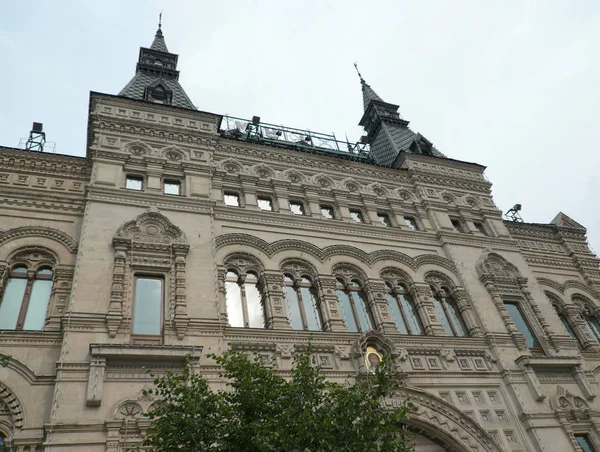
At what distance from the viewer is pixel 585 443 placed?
16938mm

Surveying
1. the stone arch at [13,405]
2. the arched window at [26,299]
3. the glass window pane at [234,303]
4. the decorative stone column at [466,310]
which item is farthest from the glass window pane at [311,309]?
the stone arch at [13,405]

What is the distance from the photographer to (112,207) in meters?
17.0

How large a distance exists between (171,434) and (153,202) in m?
10.0

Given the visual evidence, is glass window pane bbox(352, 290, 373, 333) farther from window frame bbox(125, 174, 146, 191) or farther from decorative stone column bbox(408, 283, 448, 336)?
window frame bbox(125, 174, 146, 191)

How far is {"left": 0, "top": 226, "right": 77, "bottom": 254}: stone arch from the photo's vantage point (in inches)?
628

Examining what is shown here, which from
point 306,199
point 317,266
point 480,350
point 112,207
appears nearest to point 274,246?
point 317,266

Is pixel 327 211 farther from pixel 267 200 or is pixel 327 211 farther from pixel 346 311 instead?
pixel 346 311

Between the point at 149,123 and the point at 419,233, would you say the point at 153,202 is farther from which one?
the point at 419,233

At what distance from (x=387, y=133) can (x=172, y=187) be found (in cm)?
1642

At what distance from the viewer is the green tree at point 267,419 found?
941cm

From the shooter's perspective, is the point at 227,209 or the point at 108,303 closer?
the point at 108,303

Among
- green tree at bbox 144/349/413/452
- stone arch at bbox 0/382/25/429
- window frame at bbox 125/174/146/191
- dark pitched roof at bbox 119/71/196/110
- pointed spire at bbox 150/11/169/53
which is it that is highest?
pointed spire at bbox 150/11/169/53

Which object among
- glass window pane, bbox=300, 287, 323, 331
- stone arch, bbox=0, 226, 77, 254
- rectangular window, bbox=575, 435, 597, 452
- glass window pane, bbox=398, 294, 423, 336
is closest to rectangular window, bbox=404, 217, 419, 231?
glass window pane, bbox=398, 294, 423, 336

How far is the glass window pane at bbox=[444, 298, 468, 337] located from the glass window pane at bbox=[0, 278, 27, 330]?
49.2 feet
